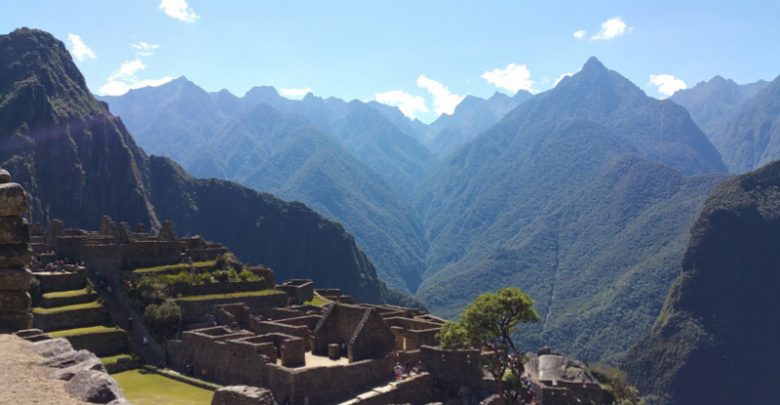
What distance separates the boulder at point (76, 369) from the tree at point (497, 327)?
1959cm

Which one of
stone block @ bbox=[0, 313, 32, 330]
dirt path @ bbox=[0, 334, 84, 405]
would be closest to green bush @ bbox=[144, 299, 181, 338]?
stone block @ bbox=[0, 313, 32, 330]

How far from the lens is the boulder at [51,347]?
12.1 metres

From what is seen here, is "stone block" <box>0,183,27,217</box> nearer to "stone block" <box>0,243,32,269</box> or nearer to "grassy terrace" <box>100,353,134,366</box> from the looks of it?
"stone block" <box>0,243,32,269</box>

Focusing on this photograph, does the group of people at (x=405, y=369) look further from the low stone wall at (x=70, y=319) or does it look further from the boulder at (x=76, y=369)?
the boulder at (x=76, y=369)

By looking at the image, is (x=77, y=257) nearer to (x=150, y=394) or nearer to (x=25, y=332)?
(x=150, y=394)

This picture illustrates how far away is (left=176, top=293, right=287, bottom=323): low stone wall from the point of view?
37.7m

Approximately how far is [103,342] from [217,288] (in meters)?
7.42

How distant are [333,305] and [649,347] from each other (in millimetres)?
110044

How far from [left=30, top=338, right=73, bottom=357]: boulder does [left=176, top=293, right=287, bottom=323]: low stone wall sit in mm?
25174

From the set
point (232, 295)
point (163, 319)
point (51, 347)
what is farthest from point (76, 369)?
point (232, 295)

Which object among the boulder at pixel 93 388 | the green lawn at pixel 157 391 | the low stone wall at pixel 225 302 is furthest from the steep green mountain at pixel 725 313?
the boulder at pixel 93 388

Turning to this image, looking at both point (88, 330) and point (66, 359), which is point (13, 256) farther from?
point (88, 330)

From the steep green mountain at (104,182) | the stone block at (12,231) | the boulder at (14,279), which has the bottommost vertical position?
the boulder at (14,279)

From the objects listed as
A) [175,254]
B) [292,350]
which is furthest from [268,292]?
[292,350]
